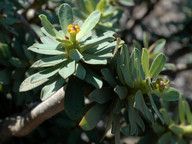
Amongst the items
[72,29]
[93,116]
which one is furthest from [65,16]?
[93,116]

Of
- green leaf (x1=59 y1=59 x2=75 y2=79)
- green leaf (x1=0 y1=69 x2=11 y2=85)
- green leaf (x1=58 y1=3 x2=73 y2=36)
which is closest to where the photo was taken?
green leaf (x1=59 y1=59 x2=75 y2=79)

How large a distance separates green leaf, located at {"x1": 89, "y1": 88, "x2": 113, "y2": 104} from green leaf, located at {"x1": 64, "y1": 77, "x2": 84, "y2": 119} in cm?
4

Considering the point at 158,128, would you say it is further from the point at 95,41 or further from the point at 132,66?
the point at 95,41

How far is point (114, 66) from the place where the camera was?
714 millimetres

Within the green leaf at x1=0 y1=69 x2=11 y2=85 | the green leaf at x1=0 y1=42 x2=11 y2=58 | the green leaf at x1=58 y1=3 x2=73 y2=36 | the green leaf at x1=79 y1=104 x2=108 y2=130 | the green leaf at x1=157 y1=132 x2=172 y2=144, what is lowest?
the green leaf at x1=157 y1=132 x2=172 y2=144

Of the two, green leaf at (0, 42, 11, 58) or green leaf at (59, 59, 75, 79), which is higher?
green leaf at (0, 42, 11, 58)

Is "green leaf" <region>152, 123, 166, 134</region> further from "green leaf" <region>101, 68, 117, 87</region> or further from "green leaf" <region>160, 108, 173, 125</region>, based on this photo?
"green leaf" <region>101, 68, 117, 87</region>

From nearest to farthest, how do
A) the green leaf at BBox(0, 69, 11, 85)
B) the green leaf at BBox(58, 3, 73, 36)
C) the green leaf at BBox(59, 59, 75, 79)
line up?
1. the green leaf at BBox(59, 59, 75, 79)
2. the green leaf at BBox(58, 3, 73, 36)
3. the green leaf at BBox(0, 69, 11, 85)

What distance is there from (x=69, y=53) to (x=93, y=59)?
6 centimetres

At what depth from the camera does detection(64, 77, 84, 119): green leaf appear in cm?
67

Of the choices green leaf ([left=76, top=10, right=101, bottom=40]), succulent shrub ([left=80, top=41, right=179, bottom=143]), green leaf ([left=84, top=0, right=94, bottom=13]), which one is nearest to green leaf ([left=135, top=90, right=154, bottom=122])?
succulent shrub ([left=80, top=41, right=179, bottom=143])

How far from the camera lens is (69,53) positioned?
0.67 metres

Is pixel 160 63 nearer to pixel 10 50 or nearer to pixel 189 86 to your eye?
pixel 10 50

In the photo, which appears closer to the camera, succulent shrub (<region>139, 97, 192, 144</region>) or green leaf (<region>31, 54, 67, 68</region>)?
green leaf (<region>31, 54, 67, 68</region>)
